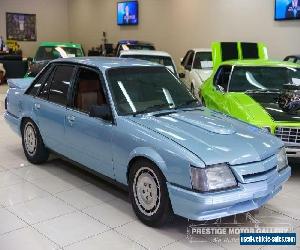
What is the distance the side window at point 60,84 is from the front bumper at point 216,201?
189cm

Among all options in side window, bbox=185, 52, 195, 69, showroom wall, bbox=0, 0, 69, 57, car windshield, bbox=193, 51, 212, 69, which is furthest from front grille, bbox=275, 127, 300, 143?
showroom wall, bbox=0, 0, 69, 57

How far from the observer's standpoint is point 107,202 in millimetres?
3926

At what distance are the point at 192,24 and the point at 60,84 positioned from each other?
914cm

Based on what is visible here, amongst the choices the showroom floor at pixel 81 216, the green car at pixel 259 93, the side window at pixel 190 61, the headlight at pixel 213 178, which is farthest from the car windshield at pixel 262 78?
the side window at pixel 190 61

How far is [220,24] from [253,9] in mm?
1256

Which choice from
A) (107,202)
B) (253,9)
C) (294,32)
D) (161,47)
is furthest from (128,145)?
(161,47)

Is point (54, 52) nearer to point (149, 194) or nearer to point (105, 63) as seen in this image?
point (105, 63)

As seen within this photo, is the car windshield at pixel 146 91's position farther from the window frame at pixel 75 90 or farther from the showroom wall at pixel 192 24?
the showroom wall at pixel 192 24

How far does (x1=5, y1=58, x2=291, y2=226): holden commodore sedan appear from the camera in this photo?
2998 mm

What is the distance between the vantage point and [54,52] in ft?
34.9

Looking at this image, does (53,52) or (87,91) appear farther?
(53,52)

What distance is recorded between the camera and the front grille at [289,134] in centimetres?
440

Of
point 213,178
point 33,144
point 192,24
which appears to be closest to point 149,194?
point 213,178

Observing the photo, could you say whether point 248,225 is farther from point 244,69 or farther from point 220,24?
point 220,24
